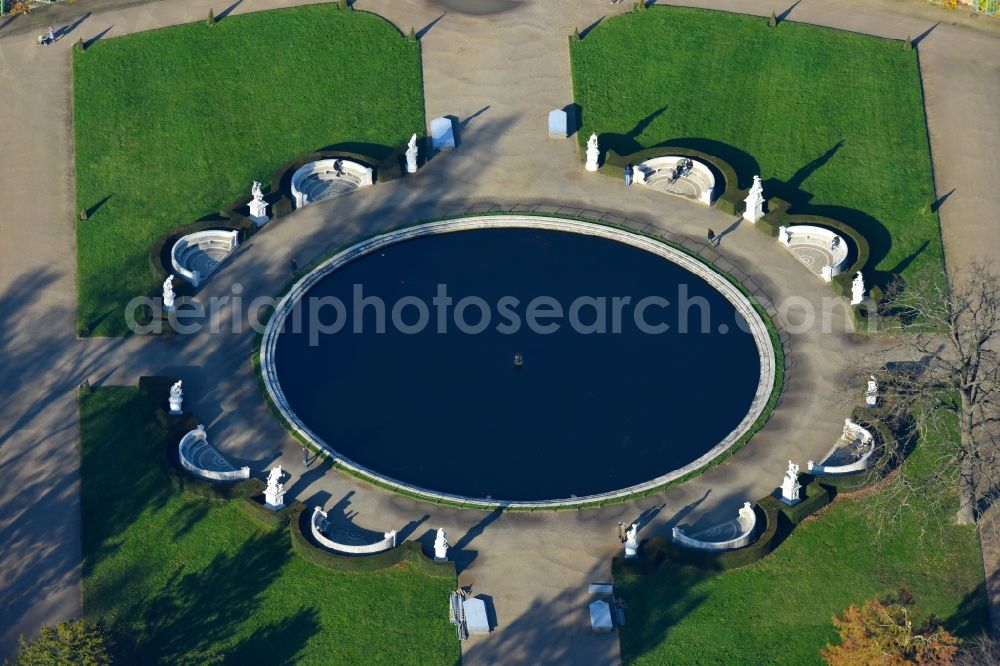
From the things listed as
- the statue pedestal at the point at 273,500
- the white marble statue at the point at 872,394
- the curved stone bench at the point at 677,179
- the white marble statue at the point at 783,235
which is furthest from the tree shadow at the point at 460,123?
the white marble statue at the point at 872,394

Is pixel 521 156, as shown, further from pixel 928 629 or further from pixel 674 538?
pixel 928 629

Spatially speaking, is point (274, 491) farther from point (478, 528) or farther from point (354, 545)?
point (478, 528)

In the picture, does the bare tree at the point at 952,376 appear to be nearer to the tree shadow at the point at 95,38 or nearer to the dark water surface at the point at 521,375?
the dark water surface at the point at 521,375

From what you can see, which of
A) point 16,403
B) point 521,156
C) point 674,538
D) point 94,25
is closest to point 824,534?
point 674,538

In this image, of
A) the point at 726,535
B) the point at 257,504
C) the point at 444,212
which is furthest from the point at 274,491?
the point at 444,212

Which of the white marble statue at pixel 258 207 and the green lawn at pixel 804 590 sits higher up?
the white marble statue at pixel 258 207
